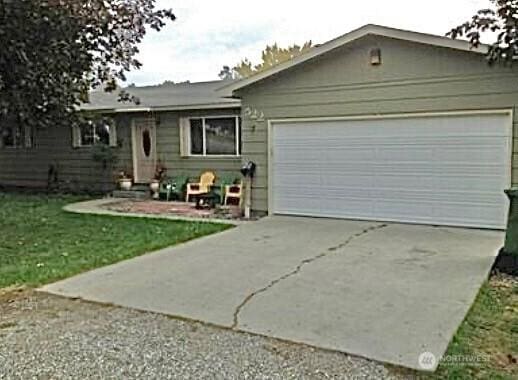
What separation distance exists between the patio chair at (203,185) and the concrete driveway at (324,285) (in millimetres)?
4385

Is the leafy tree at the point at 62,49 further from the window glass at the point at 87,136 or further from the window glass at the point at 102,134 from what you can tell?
the window glass at the point at 87,136

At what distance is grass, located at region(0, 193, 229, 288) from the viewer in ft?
21.3

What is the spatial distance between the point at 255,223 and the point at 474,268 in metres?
4.58

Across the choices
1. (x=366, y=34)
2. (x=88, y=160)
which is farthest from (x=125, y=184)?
(x=366, y=34)

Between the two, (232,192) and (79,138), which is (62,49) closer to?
(232,192)

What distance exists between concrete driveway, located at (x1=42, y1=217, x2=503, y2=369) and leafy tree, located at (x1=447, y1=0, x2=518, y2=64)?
111 inches

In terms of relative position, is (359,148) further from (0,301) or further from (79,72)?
(0,301)

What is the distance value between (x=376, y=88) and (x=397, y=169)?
1.55 meters

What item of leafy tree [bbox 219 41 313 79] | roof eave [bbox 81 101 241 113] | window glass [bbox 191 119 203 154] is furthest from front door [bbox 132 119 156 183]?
leafy tree [bbox 219 41 313 79]

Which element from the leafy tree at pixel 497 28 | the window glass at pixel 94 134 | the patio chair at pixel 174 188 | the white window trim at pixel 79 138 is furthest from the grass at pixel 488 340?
the window glass at pixel 94 134

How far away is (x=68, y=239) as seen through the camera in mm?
8430

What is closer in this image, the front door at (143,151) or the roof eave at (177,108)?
the roof eave at (177,108)

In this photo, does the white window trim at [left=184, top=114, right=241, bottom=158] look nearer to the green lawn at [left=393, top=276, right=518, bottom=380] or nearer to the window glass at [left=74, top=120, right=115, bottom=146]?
the window glass at [left=74, top=120, right=115, bottom=146]

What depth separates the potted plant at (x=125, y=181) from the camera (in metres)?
14.5
